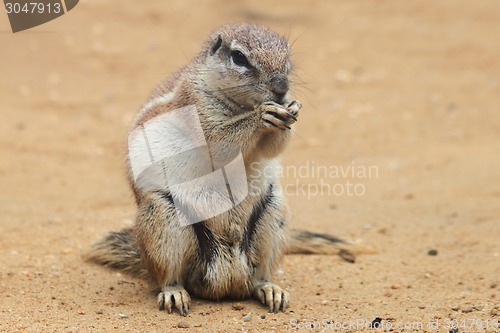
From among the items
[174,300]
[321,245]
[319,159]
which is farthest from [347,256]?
[319,159]

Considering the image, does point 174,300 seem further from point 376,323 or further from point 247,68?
point 247,68

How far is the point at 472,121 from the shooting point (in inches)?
418

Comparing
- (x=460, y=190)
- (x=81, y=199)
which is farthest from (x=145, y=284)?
(x=460, y=190)

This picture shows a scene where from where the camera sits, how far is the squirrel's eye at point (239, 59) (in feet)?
16.5

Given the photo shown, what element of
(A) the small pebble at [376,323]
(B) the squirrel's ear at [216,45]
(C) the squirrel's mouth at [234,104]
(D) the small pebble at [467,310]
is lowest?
(A) the small pebble at [376,323]

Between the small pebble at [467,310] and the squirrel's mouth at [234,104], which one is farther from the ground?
the squirrel's mouth at [234,104]

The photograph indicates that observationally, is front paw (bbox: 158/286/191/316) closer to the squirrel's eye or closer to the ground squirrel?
the ground squirrel

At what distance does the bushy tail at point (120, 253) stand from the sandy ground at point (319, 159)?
9 cm

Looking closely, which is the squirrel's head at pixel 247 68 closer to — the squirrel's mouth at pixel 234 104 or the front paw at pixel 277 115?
the squirrel's mouth at pixel 234 104

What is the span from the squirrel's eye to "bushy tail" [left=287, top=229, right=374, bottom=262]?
6.16 ft

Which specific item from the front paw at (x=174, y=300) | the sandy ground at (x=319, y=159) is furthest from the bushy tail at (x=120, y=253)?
the front paw at (x=174, y=300)

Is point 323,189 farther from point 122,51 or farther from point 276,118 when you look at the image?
point 122,51

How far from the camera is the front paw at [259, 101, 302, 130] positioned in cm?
485

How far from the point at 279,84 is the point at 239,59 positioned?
0.37 m
